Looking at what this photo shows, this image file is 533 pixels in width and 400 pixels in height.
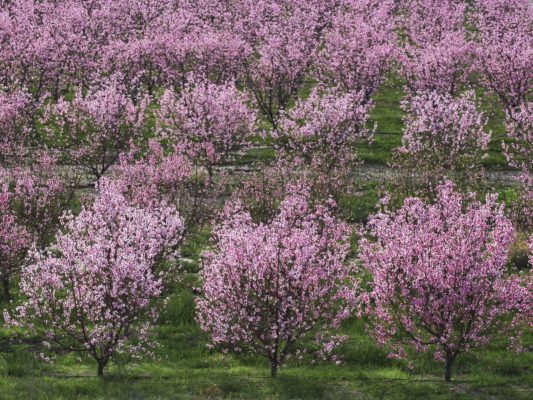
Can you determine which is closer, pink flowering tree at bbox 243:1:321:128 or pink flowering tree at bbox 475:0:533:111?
pink flowering tree at bbox 475:0:533:111

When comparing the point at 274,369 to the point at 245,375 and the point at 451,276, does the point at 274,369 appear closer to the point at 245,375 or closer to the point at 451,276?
the point at 245,375

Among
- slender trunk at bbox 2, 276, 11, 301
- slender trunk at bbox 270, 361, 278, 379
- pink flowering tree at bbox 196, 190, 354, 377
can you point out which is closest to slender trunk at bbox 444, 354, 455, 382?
pink flowering tree at bbox 196, 190, 354, 377

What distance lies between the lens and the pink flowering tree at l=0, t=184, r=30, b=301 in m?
20.7

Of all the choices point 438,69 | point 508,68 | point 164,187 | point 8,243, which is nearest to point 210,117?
point 164,187

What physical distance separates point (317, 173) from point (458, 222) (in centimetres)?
1116

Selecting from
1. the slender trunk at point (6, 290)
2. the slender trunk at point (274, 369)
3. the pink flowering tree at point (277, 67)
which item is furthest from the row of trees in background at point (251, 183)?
the slender trunk at point (6, 290)

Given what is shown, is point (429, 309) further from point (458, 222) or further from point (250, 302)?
point (250, 302)

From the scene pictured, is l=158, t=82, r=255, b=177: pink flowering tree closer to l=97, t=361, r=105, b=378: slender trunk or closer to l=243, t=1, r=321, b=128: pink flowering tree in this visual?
l=243, t=1, r=321, b=128: pink flowering tree

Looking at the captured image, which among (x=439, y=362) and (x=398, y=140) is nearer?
(x=439, y=362)

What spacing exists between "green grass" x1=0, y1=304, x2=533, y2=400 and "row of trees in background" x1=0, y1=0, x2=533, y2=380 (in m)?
0.68

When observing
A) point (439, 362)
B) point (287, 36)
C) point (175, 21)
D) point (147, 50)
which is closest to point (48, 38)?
point (147, 50)

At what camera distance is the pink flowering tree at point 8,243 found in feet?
67.9

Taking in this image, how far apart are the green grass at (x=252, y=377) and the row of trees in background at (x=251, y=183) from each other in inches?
26.8

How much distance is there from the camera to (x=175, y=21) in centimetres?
6228
